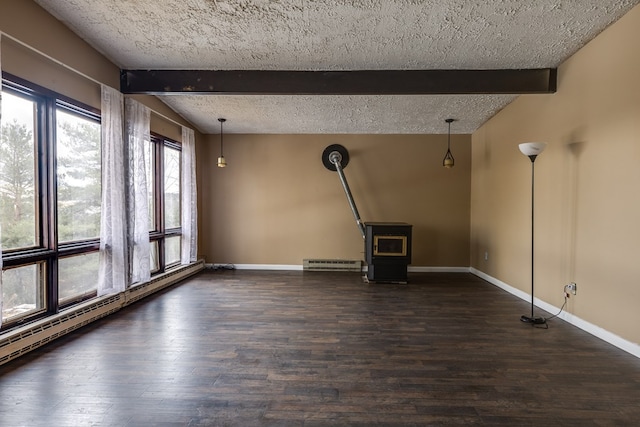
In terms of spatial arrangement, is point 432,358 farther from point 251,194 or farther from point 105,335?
point 251,194

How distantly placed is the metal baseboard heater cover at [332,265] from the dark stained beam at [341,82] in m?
3.24

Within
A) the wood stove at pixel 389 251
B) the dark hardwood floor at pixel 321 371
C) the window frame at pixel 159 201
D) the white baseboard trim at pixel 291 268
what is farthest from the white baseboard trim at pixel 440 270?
the window frame at pixel 159 201

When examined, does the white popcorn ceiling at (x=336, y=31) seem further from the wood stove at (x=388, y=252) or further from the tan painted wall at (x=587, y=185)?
the wood stove at (x=388, y=252)

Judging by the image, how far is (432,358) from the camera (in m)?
2.30

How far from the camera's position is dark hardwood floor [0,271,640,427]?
1672 millimetres

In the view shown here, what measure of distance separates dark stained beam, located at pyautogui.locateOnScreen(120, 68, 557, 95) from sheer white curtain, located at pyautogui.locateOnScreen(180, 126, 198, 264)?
1.58 m

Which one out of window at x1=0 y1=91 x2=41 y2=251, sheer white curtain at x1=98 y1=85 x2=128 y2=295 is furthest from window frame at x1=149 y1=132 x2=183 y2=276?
window at x1=0 y1=91 x2=41 y2=251

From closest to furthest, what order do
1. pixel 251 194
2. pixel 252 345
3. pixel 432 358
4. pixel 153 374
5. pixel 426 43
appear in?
pixel 153 374 < pixel 432 358 < pixel 252 345 < pixel 426 43 < pixel 251 194

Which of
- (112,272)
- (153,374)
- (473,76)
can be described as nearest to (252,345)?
(153,374)

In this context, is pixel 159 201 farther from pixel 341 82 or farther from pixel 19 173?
pixel 341 82

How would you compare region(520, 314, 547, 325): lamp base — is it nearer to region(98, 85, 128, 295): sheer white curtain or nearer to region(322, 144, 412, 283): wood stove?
region(322, 144, 412, 283): wood stove

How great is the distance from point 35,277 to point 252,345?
2015mm

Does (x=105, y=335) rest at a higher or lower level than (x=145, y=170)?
lower

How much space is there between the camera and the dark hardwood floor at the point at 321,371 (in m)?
1.67
